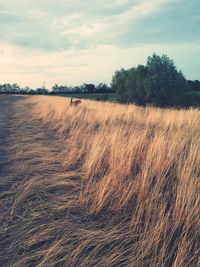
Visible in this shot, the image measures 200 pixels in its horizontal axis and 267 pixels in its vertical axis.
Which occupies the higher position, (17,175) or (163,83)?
(163,83)

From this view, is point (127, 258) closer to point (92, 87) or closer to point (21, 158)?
point (21, 158)

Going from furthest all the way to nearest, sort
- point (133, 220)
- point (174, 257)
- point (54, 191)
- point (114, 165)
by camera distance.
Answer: point (114, 165) < point (54, 191) < point (133, 220) < point (174, 257)

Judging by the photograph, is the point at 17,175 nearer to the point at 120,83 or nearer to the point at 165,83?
the point at 165,83

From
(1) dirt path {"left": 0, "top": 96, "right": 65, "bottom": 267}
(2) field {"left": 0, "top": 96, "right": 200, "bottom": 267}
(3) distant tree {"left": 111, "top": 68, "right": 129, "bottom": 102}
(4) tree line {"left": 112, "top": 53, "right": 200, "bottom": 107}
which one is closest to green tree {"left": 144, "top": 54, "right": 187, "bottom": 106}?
(4) tree line {"left": 112, "top": 53, "right": 200, "bottom": 107}

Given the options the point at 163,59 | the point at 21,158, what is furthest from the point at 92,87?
the point at 21,158

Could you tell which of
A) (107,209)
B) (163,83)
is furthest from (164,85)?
(107,209)

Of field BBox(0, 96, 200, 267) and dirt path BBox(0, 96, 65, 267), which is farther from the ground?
field BBox(0, 96, 200, 267)

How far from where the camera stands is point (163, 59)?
3666cm

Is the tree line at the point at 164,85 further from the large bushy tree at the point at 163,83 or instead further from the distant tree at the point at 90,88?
the distant tree at the point at 90,88

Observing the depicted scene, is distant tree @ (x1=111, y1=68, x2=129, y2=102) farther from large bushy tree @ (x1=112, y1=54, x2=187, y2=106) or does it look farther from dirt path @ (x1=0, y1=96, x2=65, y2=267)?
dirt path @ (x1=0, y1=96, x2=65, y2=267)

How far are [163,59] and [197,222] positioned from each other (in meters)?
34.9

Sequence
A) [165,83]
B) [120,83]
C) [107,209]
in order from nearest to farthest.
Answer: [107,209] < [165,83] < [120,83]

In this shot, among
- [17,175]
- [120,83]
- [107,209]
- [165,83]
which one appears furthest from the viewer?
[120,83]

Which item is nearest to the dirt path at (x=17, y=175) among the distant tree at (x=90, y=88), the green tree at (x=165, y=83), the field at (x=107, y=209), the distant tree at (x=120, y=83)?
the field at (x=107, y=209)
